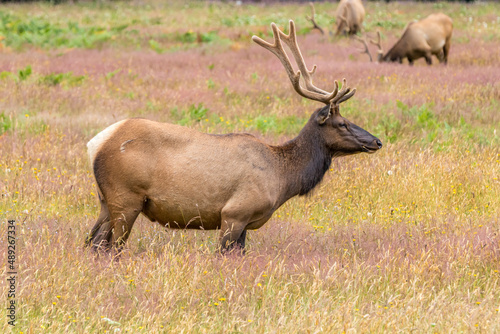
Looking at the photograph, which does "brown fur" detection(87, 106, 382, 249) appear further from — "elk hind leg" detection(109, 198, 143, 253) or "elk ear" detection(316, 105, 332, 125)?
"elk ear" detection(316, 105, 332, 125)

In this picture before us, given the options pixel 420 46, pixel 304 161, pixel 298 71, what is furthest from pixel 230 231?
pixel 420 46

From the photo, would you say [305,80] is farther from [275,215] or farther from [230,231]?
[230,231]

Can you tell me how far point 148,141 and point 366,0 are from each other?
115 ft

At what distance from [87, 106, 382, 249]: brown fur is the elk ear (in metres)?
0.64

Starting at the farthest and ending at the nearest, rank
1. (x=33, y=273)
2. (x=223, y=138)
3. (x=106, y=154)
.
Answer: (x=223, y=138), (x=106, y=154), (x=33, y=273)

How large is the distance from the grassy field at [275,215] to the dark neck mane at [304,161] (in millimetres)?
468

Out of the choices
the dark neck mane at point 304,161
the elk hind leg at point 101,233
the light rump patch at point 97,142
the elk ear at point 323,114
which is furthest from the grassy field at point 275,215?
the elk ear at point 323,114

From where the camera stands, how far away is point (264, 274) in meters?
4.69

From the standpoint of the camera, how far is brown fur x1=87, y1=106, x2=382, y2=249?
518 centimetres

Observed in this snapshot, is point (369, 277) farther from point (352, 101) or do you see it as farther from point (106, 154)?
point (352, 101)

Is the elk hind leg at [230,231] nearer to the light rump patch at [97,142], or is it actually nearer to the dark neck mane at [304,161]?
the dark neck mane at [304,161]

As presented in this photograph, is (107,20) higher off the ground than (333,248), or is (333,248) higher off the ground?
(333,248)

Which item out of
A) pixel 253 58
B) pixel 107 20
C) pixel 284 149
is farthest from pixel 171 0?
pixel 284 149

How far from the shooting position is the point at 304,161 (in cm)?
584
